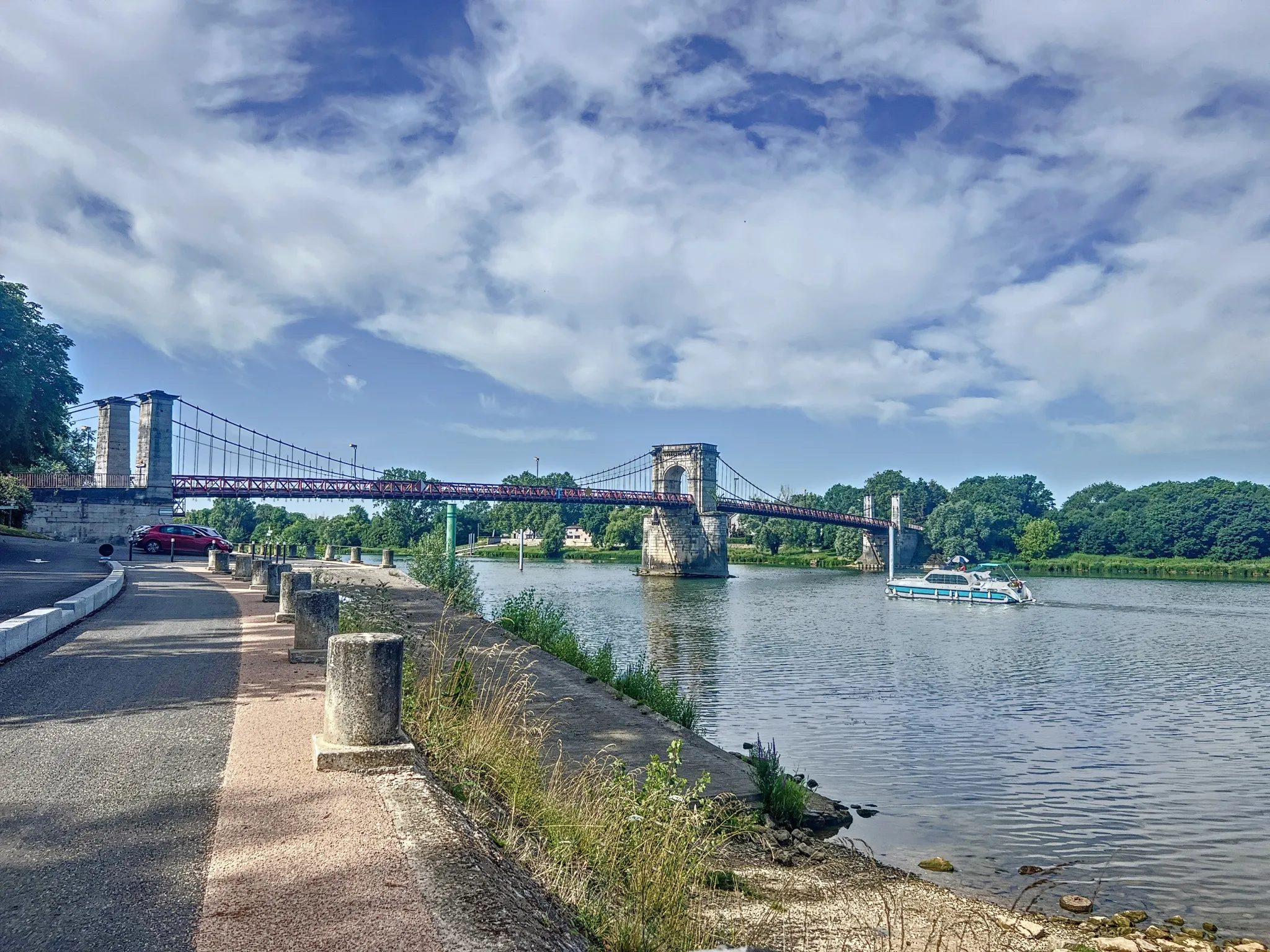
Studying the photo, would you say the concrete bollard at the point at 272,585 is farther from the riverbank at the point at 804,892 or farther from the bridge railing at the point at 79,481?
the bridge railing at the point at 79,481

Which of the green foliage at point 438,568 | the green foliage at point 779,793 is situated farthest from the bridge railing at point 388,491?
the green foliage at point 779,793

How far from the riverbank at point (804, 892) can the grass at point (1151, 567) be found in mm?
71255

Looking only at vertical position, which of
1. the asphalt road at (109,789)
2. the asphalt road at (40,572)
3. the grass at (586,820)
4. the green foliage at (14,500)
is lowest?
the grass at (586,820)

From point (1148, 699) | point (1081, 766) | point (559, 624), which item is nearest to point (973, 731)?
point (1081, 766)

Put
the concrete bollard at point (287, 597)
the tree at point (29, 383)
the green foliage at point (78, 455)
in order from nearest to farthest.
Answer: the concrete bollard at point (287, 597)
the tree at point (29, 383)
the green foliage at point (78, 455)

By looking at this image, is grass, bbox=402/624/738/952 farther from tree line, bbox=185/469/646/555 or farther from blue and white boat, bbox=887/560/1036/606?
tree line, bbox=185/469/646/555

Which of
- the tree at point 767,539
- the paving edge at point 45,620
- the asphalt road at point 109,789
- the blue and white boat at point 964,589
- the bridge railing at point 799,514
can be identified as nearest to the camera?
the asphalt road at point 109,789

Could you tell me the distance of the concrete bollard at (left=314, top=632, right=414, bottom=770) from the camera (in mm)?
5469

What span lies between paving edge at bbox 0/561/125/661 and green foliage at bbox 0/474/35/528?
29.5 m

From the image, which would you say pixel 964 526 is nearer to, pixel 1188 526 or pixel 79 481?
pixel 1188 526

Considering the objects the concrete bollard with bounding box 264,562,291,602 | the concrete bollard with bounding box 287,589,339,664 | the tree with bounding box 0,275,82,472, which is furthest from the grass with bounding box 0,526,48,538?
the concrete bollard with bounding box 287,589,339,664

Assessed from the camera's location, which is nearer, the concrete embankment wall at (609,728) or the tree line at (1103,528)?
the concrete embankment wall at (609,728)

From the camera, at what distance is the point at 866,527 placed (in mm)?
85688

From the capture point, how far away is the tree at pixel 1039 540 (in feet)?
294
